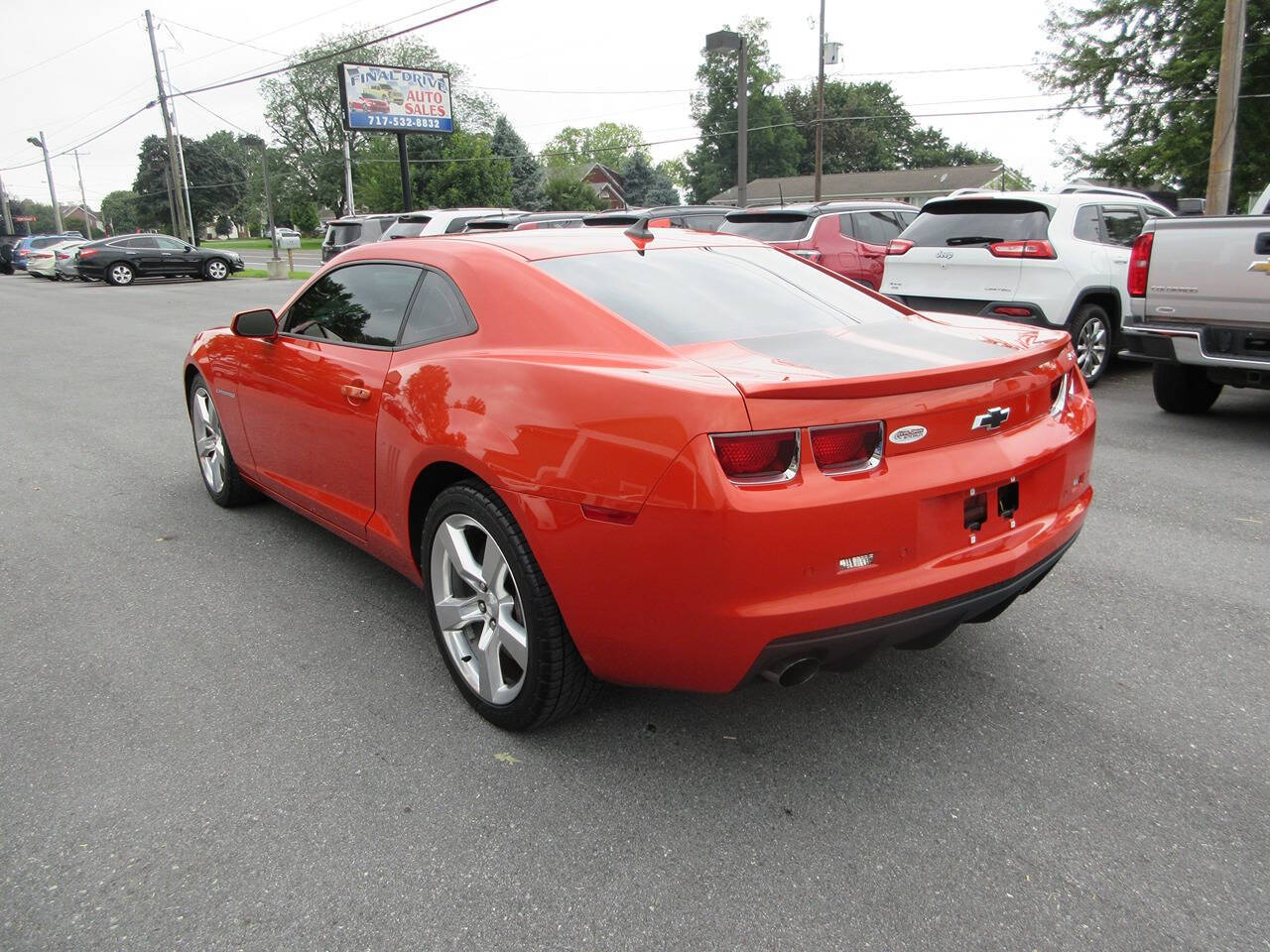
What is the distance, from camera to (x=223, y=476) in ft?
17.0

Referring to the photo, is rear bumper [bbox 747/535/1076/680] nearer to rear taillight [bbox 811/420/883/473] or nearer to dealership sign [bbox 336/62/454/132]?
rear taillight [bbox 811/420/883/473]

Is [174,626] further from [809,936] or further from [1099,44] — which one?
[1099,44]

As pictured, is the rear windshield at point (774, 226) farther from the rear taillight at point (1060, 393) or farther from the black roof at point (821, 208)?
the rear taillight at point (1060, 393)

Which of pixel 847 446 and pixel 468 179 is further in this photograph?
pixel 468 179

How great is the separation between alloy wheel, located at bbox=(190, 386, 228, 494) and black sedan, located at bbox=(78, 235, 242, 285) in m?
25.7

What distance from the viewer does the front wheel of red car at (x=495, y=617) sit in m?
2.69

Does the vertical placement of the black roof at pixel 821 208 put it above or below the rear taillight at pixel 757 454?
above

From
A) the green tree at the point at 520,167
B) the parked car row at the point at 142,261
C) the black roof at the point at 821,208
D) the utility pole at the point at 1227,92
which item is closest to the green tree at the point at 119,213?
the green tree at the point at 520,167

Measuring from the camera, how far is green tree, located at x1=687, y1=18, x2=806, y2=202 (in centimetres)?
8469

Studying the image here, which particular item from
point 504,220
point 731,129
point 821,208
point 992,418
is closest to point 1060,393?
point 992,418

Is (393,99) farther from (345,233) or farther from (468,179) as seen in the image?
(345,233)

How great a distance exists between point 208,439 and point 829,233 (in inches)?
319

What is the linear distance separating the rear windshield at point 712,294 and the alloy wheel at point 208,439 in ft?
9.19

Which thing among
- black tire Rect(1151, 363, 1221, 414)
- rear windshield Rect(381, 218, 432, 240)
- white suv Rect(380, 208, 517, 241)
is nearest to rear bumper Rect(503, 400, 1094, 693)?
black tire Rect(1151, 363, 1221, 414)
